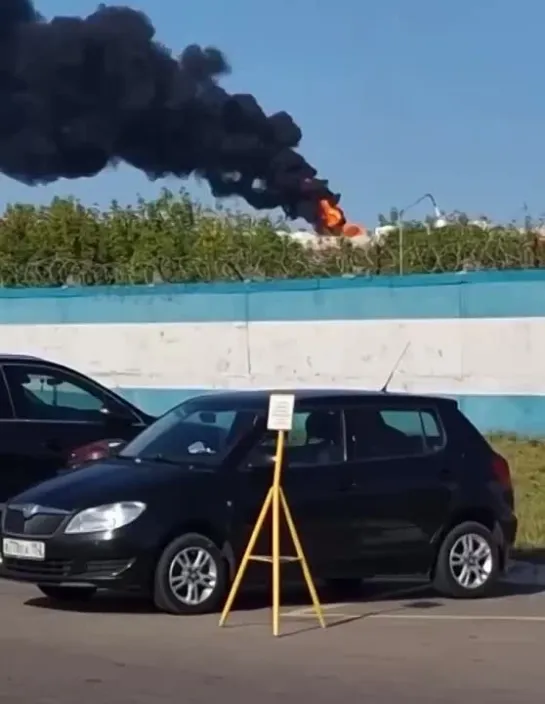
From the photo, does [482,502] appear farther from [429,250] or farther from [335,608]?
[429,250]

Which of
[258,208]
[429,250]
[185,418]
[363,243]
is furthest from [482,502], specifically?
[258,208]

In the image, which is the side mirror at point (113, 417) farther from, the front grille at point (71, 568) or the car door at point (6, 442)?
the front grille at point (71, 568)

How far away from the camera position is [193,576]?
12.5 m

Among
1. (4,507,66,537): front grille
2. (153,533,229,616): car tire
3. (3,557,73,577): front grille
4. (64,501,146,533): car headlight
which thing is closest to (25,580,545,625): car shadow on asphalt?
(153,533,229,616): car tire

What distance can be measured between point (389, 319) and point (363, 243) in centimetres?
437

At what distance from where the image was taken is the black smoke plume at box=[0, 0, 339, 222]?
54.8 metres

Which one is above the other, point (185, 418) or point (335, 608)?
point (185, 418)

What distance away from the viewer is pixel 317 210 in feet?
179

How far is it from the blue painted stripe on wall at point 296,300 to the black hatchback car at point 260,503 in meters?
11.1

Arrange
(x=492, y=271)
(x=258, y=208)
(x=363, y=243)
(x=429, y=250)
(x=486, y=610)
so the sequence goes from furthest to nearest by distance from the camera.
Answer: (x=258, y=208)
(x=363, y=243)
(x=429, y=250)
(x=492, y=271)
(x=486, y=610)

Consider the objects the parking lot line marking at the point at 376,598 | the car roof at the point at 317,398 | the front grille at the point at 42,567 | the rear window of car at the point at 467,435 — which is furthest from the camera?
the rear window of car at the point at 467,435

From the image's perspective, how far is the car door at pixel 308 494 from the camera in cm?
1276

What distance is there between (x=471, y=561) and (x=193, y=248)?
22.9 metres

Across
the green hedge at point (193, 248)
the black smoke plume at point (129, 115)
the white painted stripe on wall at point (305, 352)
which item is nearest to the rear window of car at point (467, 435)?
the white painted stripe on wall at point (305, 352)
